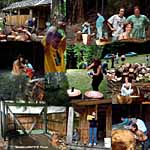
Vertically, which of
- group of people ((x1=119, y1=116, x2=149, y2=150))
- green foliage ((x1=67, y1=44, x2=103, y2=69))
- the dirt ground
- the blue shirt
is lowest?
the dirt ground

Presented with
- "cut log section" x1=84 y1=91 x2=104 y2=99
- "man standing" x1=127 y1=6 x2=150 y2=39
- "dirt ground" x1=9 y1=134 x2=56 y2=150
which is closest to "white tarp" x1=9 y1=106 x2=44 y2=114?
"dirt ground" x1=9 y1=134 x2=56 y2=150

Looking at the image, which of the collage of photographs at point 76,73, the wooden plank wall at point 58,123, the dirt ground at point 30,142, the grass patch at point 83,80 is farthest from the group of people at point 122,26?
the dirt ground at point 30,142

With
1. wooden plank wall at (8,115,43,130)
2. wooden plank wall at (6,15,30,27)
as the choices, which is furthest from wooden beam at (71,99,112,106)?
wooden plank wall at (6,15,30,27)

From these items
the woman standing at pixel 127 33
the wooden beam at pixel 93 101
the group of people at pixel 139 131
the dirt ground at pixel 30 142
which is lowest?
the dirt ground at pixel 30 142

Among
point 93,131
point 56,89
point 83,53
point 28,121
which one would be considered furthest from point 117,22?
point 28,121

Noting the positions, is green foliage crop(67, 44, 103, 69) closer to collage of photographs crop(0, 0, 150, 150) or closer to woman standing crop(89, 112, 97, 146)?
collage of photographs crop(0, 0, 150, 150)

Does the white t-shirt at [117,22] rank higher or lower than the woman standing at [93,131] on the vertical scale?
higher

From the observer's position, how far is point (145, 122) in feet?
9.10

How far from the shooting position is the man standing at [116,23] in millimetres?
2732

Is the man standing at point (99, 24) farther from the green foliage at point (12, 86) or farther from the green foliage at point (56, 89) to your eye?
the green foliage at point (12, 86)

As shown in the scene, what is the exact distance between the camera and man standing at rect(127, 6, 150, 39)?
107 inches

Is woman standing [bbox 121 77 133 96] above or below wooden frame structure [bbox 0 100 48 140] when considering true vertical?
above

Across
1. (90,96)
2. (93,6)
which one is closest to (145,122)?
(90,96)

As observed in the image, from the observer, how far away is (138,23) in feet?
8.95
